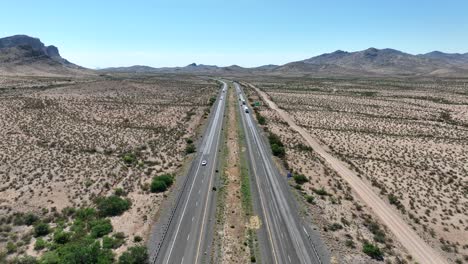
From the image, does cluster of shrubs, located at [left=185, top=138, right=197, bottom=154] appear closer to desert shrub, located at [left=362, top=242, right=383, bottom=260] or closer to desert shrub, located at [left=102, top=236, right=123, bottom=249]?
desert shrub, located at [left=102, top=236, right=123, bottom=249]

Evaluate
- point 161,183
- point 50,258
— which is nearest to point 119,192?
point 161,183

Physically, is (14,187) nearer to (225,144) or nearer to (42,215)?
(42,215)

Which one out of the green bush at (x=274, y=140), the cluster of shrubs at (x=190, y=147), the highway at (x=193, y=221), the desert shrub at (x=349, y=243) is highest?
the green bush at (x=274, y=140)

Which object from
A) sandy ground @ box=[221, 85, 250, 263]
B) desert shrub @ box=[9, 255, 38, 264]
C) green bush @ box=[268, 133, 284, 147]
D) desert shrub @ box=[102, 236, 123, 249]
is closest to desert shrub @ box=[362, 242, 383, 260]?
sandy ground @ box=[221, 85, 250, 263]

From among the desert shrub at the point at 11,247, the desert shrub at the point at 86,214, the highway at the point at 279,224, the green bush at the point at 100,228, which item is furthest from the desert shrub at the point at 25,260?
the highway at the point at 279,224

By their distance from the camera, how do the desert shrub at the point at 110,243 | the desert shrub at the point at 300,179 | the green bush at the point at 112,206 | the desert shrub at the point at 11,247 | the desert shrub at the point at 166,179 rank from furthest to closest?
1. the desert shrub at the point at 300,179
2. the desert shrub at the point at 166,179
3. the green bush at the point at 112,206
4. the desert shrub at the point at 110,243
5. the desert shrub at the point at 11,247

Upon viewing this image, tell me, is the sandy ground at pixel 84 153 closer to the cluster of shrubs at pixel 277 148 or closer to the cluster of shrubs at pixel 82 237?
the cluster of shrubs at pixel 82 237

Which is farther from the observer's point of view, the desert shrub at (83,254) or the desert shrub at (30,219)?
the desert shrub at (30,219)
